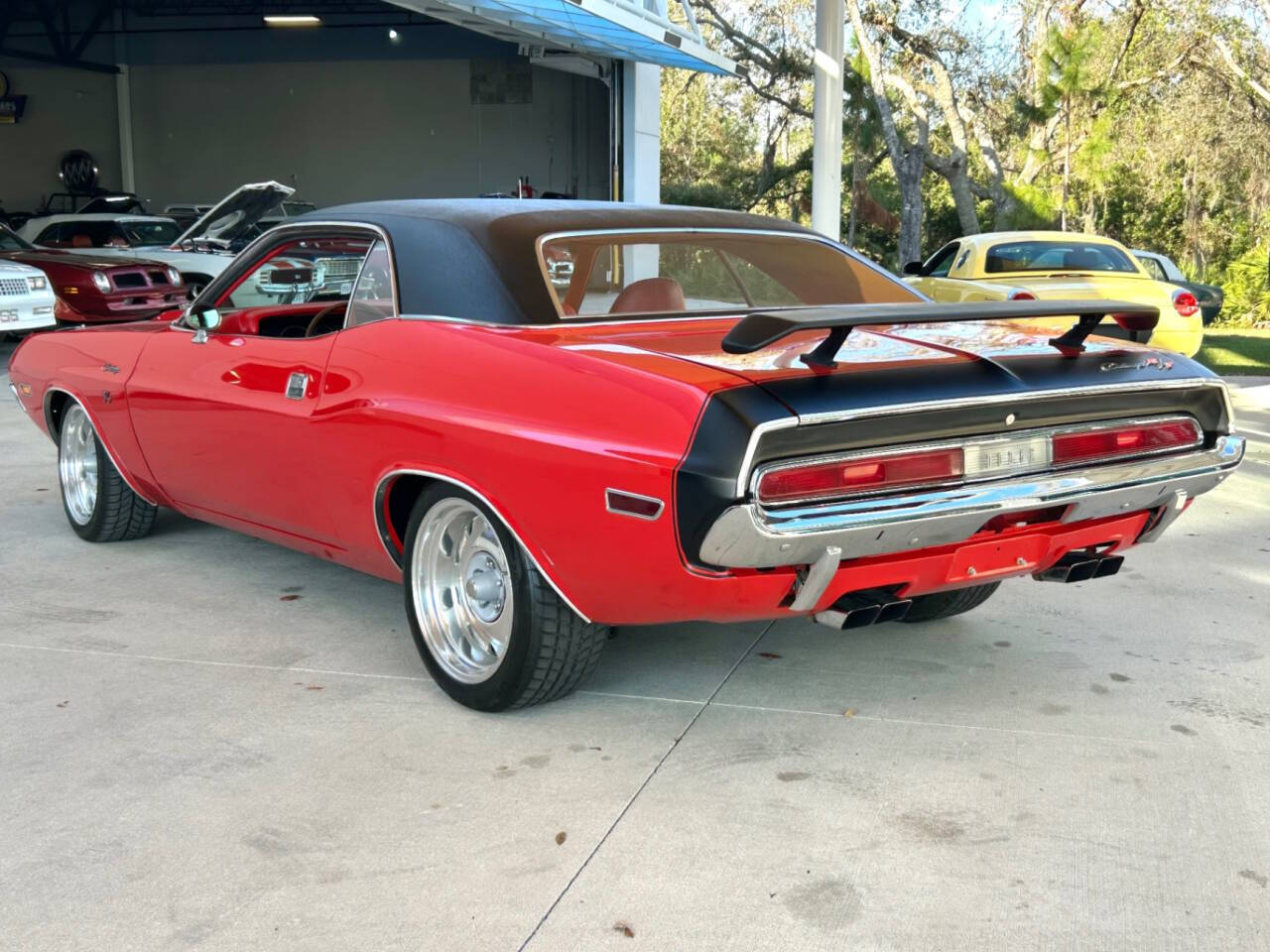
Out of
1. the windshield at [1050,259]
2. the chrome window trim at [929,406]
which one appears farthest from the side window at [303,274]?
the windshield at [1050,259]

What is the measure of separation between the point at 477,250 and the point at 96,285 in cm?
1142

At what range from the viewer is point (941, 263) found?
1191 cm

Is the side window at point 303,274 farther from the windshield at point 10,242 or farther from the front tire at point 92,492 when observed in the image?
the windshield at point 10,242

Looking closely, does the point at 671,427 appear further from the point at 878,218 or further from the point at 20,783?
the point at 878,218

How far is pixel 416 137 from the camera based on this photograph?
3077 cm

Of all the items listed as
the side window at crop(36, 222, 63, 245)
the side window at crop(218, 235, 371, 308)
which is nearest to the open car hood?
the side window at crop(36, 222, 63, 245)

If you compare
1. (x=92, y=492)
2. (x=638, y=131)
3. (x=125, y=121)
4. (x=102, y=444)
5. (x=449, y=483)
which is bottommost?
(x=92, y=492)

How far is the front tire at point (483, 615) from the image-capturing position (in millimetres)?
3330

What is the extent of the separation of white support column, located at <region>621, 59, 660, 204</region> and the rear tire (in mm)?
16709

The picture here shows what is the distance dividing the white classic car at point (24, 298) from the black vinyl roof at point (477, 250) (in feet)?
31.0

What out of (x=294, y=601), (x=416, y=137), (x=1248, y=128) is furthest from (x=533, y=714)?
(x=416, y=137)

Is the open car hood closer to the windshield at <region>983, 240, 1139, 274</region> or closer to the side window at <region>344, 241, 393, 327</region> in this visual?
the windshield at <region>983, 240, 1139, 274</region>

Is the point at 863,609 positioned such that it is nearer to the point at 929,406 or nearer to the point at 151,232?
the point at 929,406

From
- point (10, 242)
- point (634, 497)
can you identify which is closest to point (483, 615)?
point (634, 497)
